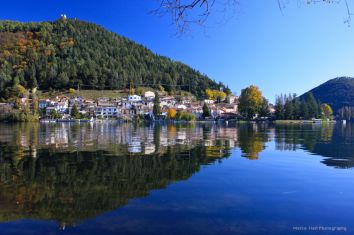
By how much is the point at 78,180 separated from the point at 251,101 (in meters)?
120

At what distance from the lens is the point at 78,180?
40.5ft

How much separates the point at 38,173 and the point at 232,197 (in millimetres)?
7501

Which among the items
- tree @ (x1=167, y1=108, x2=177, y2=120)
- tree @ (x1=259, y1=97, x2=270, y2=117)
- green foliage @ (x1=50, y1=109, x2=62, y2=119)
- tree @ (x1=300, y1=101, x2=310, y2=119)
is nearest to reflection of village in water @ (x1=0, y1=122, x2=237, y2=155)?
tree @ (x1=259, y1=97, x2=270, y2=117)

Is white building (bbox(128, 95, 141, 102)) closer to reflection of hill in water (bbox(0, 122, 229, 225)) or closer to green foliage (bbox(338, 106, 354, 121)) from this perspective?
green foliage (bbox(338, 106, 354, 121))

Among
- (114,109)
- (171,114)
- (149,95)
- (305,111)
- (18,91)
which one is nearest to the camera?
(305,111)

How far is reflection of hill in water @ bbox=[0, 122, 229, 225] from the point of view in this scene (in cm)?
886

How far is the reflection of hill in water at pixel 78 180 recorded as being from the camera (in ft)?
29.1

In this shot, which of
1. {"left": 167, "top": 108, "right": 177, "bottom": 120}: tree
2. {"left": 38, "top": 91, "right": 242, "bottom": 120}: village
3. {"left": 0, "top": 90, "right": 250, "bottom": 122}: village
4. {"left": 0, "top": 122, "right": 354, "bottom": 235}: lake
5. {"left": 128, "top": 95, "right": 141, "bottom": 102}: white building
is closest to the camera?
{"left": 0, "top": 122, "right": 354, "bottom": 235}: lake

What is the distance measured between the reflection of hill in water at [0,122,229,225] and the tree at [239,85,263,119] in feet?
365

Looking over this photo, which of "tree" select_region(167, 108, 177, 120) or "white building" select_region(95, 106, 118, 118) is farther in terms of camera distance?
"white building" select_region(95, 106, 118, 118)

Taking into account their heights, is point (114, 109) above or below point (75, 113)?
above

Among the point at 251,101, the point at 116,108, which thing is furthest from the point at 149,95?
the point at 251,101

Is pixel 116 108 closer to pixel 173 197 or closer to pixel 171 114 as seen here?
pixel 171 114

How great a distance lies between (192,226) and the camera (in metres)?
7.68
